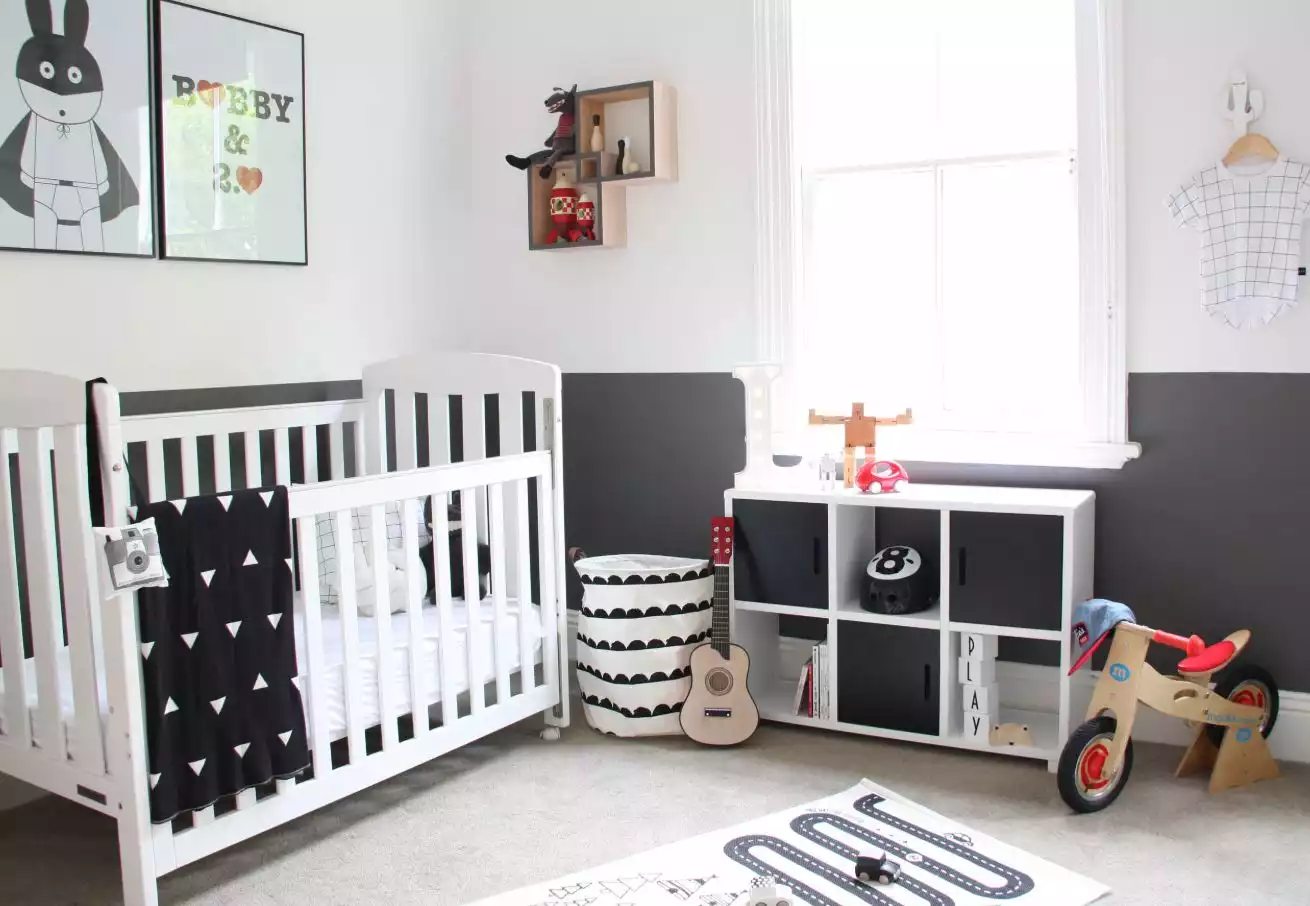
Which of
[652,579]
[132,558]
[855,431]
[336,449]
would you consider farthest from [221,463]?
[855,431]

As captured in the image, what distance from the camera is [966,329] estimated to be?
3031mm

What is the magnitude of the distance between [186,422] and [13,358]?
37 cm

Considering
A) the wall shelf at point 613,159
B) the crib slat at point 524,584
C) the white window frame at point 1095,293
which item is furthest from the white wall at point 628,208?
the crib slat at point 524,584

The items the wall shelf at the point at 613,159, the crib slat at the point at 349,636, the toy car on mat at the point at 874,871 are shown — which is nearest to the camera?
the toy car on mat at the point at 874,871

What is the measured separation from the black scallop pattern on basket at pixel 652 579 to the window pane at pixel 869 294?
589 millimetres

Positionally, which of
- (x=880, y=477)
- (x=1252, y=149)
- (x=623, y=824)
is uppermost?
(x=1252, y=149)

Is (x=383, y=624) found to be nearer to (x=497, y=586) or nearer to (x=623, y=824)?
(x=497, y=586)

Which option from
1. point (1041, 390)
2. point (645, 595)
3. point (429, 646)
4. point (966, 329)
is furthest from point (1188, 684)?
point (429, 646)

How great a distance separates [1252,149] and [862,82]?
38.9 inches

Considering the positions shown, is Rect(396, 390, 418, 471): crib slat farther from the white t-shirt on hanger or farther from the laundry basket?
the white t-shirt on hanger

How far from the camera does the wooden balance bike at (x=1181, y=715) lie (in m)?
2.41

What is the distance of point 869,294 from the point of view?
3150mm

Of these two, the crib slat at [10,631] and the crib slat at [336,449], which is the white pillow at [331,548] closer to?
the crib slat at [336,449]

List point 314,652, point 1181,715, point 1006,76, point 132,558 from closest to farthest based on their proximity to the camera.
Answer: point 132,558 < point 314,652 < point 1181,715 < point 1006,76
